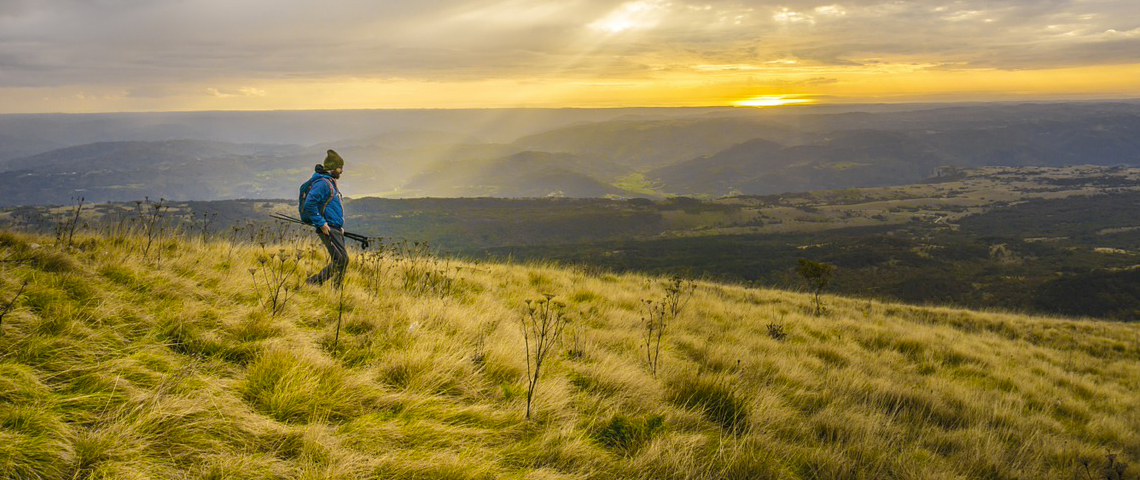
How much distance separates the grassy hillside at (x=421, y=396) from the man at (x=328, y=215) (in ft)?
1.37

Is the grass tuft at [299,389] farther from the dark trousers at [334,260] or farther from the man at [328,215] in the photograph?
the man at [328,215]

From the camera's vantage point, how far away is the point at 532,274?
10.4 m

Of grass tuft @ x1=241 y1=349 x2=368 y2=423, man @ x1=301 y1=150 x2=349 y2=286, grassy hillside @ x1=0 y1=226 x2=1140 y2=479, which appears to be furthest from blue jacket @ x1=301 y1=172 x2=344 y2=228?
grass tuft @ x1=241 y1=349 x2=368 y2=423

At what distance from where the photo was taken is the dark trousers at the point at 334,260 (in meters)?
6.30

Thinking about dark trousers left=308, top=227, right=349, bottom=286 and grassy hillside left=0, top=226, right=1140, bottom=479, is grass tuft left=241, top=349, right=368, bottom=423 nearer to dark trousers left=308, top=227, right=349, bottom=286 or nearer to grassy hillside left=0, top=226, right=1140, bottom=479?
grassy hillside left=0, top=226, right=1140, bottom=479

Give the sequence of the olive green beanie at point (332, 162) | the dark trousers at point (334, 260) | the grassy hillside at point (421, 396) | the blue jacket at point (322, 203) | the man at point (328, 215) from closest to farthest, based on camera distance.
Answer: the grassy hillside at point (421, 396) → the dark trousers at point (334, 260) → the man at point (328, 215) → the blue jacket at point (322, 203) → the olive green beanie at point (332, 162)

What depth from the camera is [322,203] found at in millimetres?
6766

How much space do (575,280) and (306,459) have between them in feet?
27.0

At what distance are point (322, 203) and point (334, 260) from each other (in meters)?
0.86

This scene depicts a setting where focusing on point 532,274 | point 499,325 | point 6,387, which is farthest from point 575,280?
point 6,387

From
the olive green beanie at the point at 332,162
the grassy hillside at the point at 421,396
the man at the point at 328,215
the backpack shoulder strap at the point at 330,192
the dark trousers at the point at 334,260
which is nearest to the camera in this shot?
the grassy hillside at the point at 421,396

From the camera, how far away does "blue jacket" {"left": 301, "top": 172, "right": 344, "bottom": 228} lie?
21.7 feet

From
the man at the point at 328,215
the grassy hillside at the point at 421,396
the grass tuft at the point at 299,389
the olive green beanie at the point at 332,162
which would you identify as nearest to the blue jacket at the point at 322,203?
the man at the point at 328,215

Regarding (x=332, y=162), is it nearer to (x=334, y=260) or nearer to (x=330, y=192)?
(x=330, y=192)
